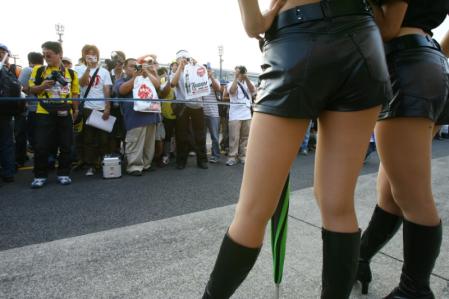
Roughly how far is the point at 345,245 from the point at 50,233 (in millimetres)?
2088

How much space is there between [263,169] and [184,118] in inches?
171

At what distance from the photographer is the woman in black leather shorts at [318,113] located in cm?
92

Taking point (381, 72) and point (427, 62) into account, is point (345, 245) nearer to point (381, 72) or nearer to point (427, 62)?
point (381, 72)

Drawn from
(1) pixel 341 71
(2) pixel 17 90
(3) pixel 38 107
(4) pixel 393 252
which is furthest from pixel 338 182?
(2) pixel 17 90

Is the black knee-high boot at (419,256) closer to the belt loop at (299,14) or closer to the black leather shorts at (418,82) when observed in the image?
the black leather shorts at (418,82)

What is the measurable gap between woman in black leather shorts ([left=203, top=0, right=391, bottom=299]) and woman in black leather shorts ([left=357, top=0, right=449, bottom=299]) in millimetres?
261

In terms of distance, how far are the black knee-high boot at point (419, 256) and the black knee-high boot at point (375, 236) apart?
0.48 feet

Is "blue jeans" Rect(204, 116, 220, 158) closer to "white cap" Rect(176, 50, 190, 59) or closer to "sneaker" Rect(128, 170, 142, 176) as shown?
"white cap" Rect(176, 50, 190, 59)

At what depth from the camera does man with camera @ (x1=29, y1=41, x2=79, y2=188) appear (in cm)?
383

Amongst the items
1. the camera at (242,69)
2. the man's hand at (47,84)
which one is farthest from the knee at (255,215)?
the camera at (242,69)

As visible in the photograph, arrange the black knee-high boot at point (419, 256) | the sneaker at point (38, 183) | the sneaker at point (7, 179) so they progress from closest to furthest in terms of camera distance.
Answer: the black knee-high boot at point (419, 256) → the sneaker at point (38, 183) → the sneaker at point (7, 179)

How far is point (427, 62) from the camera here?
121 cm

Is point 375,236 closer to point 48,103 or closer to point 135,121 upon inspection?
point 48,103

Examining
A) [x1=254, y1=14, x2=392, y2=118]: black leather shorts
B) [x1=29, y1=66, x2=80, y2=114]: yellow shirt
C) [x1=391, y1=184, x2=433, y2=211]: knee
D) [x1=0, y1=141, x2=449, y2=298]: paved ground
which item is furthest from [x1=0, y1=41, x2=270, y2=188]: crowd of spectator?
[x1=391, y1=184, x2=433, y2=211]: knee
